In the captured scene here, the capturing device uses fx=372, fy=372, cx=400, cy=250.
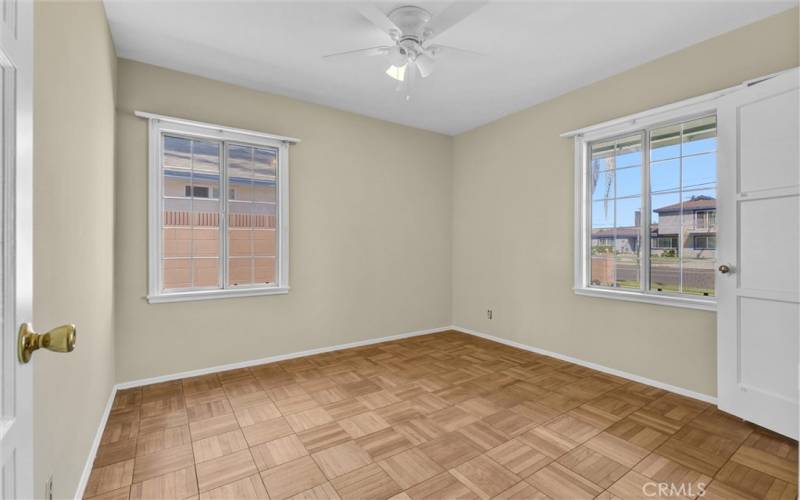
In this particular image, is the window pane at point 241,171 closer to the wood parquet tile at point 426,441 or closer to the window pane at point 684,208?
the wood parquet tile at point 426,441

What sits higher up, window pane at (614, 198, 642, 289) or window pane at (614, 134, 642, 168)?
window pane at (614, 134, 642, 168)

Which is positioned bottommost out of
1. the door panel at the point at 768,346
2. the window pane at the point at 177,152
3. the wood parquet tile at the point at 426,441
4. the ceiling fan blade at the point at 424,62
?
the wood parquet tile at the point at 426,441

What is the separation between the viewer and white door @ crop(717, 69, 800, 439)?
213cm

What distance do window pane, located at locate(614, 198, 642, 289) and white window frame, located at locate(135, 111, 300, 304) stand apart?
10.2ft

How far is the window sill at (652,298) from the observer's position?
272 centimetres

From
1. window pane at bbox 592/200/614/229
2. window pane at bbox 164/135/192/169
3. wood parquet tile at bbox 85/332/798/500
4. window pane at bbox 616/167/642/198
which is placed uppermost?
window pane at bbox 164/135/192/169

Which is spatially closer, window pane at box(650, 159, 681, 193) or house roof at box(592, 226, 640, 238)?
window pane at box(650, 159, 681, 193)

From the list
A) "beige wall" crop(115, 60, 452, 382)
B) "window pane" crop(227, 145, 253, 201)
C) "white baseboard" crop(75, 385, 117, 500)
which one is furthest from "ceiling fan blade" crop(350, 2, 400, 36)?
"white baseboard" crop(75, 385, 117, 500)

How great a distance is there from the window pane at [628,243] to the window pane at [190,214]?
11.9 ft

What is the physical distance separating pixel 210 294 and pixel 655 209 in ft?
12.7

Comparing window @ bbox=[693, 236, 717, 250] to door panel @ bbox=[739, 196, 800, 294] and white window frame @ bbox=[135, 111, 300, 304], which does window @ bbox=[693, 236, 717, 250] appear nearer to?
door panel @ bbox=[739, 196, 800, 294]

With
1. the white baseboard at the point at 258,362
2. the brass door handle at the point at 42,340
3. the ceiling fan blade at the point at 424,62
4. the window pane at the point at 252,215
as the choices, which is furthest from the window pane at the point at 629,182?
the brass door handle at the point at 42,340

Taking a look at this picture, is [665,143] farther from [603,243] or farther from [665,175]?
[603,243]

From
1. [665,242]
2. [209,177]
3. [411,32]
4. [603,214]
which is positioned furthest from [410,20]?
[665,242]
